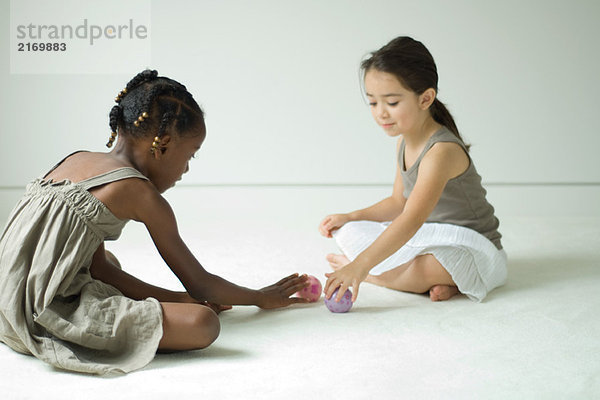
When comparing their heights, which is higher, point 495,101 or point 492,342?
point 495,101

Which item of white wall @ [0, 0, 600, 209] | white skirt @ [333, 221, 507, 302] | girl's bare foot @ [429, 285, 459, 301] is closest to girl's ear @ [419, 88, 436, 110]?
white skirt @ [333, 221, 507, 302]

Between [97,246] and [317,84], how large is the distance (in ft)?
6.30

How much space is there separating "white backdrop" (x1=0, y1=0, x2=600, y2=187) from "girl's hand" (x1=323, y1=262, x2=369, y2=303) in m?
1.59

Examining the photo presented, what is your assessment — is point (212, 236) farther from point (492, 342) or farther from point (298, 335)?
point (492, 342)

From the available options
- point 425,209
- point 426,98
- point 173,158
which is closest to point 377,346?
point 425,209

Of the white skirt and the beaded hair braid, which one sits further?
the white skirt

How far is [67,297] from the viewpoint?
150 cm

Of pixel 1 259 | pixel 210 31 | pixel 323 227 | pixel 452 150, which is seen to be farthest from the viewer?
pixel 210 31

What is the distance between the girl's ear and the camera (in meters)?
1.97

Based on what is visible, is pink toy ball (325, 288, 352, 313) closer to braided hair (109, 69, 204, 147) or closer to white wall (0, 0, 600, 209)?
braided hair (109, 69, 204, 147)

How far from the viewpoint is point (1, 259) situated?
1495mm

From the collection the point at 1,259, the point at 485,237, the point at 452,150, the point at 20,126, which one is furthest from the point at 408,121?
the point at 20,126

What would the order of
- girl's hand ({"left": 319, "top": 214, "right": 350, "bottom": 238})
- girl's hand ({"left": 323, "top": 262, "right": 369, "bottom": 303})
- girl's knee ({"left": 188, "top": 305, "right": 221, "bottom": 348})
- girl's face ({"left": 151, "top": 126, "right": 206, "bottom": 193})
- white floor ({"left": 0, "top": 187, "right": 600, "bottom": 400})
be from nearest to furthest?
white floor ({"left": 0, "top": 187, "right": 600, "bottom": 400})
girl's knee ({"left": 188, "top": 305, "right": 221, "bottom": 348})
girl's face ({"left": 151, "top": 126, "right": 206, "bottom": 193})
girl's hand ({"left": 323, "top": 262, "right": 369, "bottom": 303})
girl's hand ({"left": 319, "top": 214, "right": 350, "bottom": 238})

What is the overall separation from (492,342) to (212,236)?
1.44 meters
